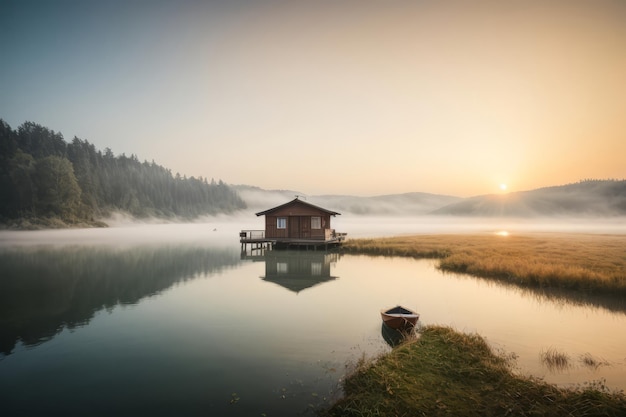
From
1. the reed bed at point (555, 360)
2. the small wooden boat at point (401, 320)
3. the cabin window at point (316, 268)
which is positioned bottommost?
the reed bed at point (555, 360)

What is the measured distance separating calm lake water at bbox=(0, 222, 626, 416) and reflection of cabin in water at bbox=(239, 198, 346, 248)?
19.2 metres

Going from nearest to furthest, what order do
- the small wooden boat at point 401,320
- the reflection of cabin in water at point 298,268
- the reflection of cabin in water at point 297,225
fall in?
the small wooden boat at point 401,320 < the reflection of cabin in water at point 298,268 < the reflection of cabin in water at point 297,225

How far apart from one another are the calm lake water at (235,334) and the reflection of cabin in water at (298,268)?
0.48 m

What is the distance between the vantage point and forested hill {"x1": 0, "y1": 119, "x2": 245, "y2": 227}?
97.5m

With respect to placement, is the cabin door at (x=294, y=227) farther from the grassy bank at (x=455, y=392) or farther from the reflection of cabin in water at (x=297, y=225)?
the grassy bank at (x=455, y=392)

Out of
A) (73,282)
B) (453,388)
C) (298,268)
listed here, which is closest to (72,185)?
(73,282)

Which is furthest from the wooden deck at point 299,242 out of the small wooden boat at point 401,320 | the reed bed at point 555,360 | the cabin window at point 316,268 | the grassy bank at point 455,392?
the grassy bank at point 455,392

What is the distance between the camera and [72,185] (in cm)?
10194

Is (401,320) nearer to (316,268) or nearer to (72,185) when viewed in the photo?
(316,268)

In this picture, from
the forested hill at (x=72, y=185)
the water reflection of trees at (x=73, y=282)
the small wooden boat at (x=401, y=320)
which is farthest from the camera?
the forested hill at (x=72, y=185)

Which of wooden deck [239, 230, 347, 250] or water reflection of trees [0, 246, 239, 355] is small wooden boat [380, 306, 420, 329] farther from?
wooden deck [239, 230, 347, 250]

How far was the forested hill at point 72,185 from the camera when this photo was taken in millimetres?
97500

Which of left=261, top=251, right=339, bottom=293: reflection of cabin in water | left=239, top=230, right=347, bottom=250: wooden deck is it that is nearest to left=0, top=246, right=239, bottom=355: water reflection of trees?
left=261, top=251, right=339, bottom=293: reflection of cabin in water

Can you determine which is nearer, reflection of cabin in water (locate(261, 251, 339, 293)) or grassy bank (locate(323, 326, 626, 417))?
grassy bank (locate(323, 326, 626, 417))
